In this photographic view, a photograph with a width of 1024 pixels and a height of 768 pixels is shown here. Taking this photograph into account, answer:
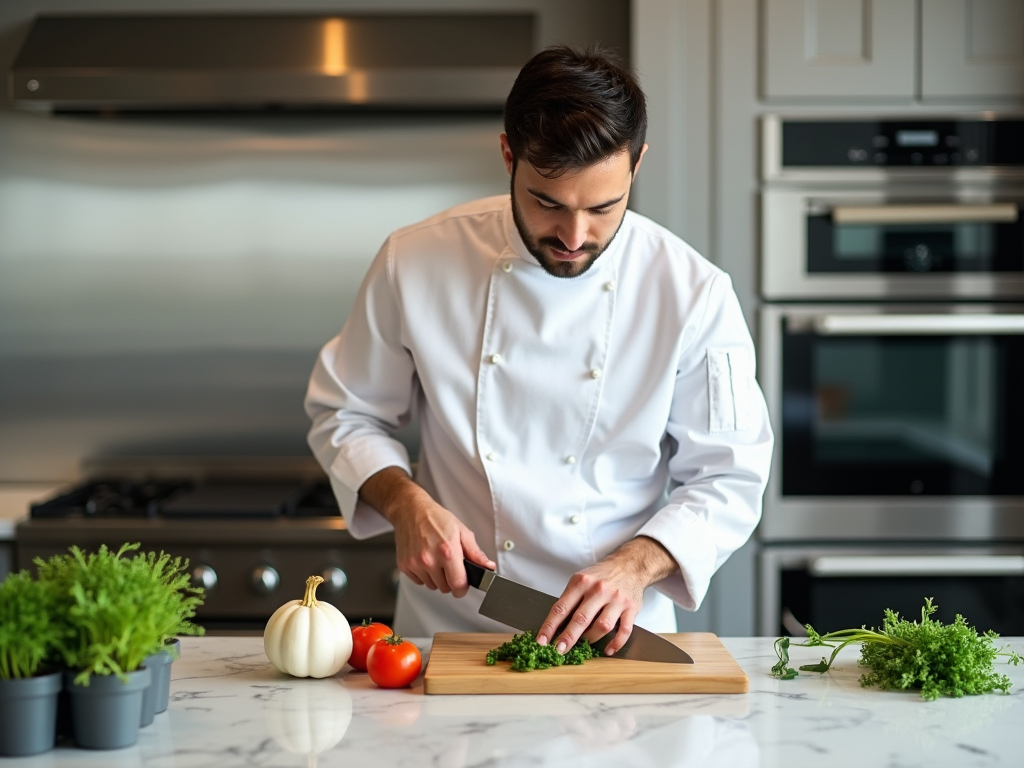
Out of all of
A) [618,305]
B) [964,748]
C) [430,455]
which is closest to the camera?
[964,748]

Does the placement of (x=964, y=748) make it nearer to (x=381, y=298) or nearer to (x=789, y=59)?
(x=381, y=298)

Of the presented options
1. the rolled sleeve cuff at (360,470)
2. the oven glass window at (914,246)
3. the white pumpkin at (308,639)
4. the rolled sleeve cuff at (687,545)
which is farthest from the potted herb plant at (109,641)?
the oven glass window at (914,246)

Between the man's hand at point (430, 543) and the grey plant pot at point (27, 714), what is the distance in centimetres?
52

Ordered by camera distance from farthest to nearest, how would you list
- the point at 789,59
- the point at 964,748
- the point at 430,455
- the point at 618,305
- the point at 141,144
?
the point at 141,144
the point at 789,59
the point at 430,455
the point at 618,305
the point at 964,748

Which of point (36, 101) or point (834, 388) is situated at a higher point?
point (36, 101)

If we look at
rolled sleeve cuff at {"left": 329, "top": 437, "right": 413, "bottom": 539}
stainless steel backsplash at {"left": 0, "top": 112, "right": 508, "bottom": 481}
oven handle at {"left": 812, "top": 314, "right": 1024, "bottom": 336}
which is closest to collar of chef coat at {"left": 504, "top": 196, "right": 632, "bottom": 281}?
rolled sleeve cuff at {"left": 329, "top": 437, "right": 413, "bottom": 539}

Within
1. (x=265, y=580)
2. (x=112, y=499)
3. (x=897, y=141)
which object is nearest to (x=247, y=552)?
(x=265, y=580)

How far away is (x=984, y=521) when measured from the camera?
99.7 inches

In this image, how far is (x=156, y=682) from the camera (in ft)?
4.05

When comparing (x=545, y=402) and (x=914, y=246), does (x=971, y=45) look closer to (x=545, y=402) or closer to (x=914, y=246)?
(x=914, y=246)

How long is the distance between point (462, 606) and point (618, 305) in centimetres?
54

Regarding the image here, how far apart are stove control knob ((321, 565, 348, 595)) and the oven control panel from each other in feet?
4.36

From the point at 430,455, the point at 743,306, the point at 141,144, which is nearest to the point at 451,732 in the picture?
the point at 430,455

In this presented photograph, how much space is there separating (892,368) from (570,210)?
131 centimetres
